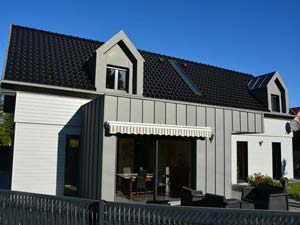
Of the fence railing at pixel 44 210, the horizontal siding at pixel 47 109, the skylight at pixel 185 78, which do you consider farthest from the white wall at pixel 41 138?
the skylight at pixel 185 78

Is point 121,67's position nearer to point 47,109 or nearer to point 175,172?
point 47,109

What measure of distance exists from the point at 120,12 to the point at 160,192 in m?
10.4

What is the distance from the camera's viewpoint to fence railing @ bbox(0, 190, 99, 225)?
6108 millimetres

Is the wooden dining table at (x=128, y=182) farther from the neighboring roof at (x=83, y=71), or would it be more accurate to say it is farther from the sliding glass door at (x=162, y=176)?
the neighboring roof at (x=83, y=71)

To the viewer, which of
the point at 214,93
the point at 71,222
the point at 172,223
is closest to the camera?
the point at 172,223

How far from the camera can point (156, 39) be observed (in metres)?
18.2

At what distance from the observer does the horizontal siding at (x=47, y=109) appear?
45.2ft

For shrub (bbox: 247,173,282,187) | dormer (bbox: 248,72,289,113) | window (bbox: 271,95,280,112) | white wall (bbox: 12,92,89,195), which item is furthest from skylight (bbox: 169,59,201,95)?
white wall (bbox: 12,92,89,195)

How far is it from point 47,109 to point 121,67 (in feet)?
17.2

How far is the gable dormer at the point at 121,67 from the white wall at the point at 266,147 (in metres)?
10.6

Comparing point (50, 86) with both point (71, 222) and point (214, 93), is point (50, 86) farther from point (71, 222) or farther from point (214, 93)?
point (214, 93)

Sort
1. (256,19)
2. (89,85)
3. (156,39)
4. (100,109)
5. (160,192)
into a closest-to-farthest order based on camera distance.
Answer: (100,109) < (160,192) < (89,85) < (256,19) < (156,39)

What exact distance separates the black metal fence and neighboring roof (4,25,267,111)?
332 inches

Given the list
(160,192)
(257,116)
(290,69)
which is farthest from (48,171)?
(290,69)
